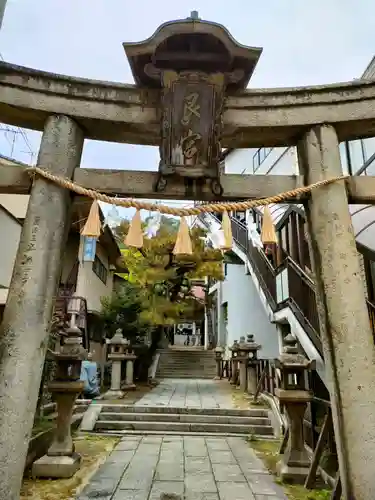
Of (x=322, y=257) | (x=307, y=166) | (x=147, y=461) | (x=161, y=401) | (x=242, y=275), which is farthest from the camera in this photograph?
(x=242, y=275)

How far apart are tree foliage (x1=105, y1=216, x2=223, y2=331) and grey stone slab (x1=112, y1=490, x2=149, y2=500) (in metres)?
10.5

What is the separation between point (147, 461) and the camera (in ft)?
25.4

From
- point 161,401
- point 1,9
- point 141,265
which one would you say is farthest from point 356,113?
point 141,265

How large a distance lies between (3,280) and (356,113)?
11.3m

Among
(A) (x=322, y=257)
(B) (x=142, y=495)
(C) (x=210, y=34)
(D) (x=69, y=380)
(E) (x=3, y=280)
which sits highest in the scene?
(C) (x=210, y=34)

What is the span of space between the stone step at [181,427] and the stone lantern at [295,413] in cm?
367

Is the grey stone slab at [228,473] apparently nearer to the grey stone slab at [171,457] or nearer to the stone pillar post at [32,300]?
the grey stone slab at [171,457]

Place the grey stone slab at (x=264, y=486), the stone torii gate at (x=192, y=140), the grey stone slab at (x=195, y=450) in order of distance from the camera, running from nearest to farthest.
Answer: the stone torii gate at (x=192, y=140) → the grey stone slab at (x=264, y=486) → the grey stone slab at (x=195, y=450)

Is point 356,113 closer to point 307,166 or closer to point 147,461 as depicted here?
point 307,166

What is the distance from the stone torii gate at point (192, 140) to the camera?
4.80 m

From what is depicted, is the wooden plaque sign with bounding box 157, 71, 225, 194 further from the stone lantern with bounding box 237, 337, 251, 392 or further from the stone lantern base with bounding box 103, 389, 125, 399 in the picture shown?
the stone lantern with bounding box 237, 337, 251, 392

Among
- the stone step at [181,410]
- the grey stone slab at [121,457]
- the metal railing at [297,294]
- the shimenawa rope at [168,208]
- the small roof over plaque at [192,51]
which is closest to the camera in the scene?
the shimenawa rope at [168,208]

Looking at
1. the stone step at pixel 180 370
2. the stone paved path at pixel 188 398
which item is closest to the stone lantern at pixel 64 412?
the stone paved path at pixel 188 398

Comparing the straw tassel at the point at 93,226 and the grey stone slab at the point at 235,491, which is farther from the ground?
the straw tassel at the point at 93,226
